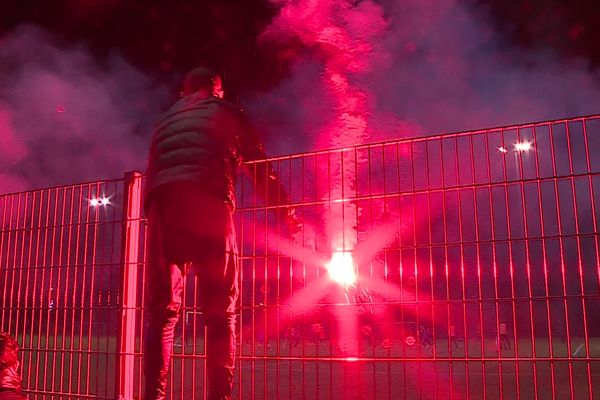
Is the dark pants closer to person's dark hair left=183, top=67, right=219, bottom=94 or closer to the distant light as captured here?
person's dark hair left=183, top=67, right=219, bottom=94

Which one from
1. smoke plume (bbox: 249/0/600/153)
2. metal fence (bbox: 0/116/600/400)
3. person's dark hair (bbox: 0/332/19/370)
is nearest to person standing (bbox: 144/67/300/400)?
metal fence (bbox: 0/116/600/400)

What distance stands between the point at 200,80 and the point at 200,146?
596mm

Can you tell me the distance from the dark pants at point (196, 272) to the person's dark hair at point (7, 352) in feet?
5.17

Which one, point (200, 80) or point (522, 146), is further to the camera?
point (522, 146)

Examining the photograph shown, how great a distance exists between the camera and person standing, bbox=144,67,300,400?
10.9 feet

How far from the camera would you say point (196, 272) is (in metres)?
3.48

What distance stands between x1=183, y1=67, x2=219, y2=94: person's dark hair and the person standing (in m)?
0.22

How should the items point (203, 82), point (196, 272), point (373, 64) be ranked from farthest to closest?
point (373, 64) → point (203, 82) → point (196, 272)

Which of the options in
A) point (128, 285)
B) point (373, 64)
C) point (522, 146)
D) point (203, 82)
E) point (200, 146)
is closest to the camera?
point (200, 146)

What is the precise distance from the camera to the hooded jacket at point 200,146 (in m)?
3.33

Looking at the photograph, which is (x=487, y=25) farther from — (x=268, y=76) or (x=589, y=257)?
(x=589, y=257)

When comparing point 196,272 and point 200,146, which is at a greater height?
point 200,146

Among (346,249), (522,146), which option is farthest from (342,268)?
(522,146)

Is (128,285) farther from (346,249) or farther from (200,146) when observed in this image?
(200,146)
